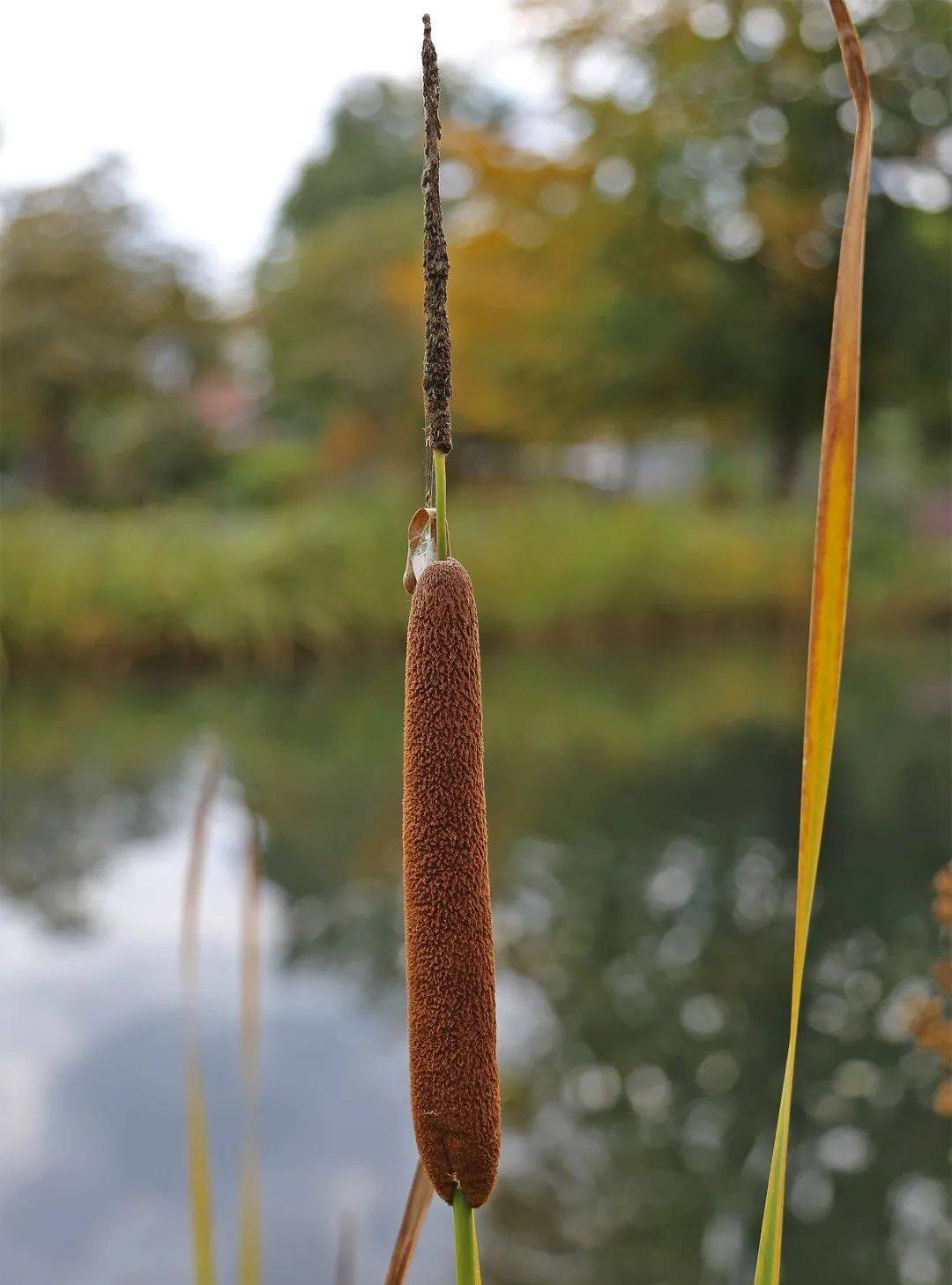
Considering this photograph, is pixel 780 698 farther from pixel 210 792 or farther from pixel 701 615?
pixel 210 792

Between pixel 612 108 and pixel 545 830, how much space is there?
8475 mm

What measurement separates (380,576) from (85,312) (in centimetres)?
656

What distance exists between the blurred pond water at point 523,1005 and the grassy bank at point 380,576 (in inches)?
65.2

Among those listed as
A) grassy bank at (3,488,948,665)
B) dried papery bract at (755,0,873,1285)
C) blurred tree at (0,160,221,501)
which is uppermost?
dried papery bract at (755,0,873,1285)

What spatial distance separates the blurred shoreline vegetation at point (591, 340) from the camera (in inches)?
328

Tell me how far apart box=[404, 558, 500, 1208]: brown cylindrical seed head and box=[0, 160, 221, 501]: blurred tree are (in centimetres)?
1347

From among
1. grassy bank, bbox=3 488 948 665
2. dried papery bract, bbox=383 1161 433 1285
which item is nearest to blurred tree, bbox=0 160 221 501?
grassy bank, bbox=3 488 948 665

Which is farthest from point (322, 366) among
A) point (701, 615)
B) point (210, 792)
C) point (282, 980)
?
point (210, 792)

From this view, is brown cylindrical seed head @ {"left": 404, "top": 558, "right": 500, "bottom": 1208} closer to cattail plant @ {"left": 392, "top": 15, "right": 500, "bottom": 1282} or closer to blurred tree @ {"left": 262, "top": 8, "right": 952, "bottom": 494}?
cattail plant @ {"left": 392, "top": 15, "right": 500, "bottom": 1282}

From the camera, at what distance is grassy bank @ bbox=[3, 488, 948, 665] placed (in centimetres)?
762

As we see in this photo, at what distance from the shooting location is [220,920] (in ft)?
12.3

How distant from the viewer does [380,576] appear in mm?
8523

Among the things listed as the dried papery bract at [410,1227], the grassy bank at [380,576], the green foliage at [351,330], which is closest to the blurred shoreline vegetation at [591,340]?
the grassy bank at [380,576]

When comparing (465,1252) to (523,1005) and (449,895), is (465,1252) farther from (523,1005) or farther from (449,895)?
(523,1005)
